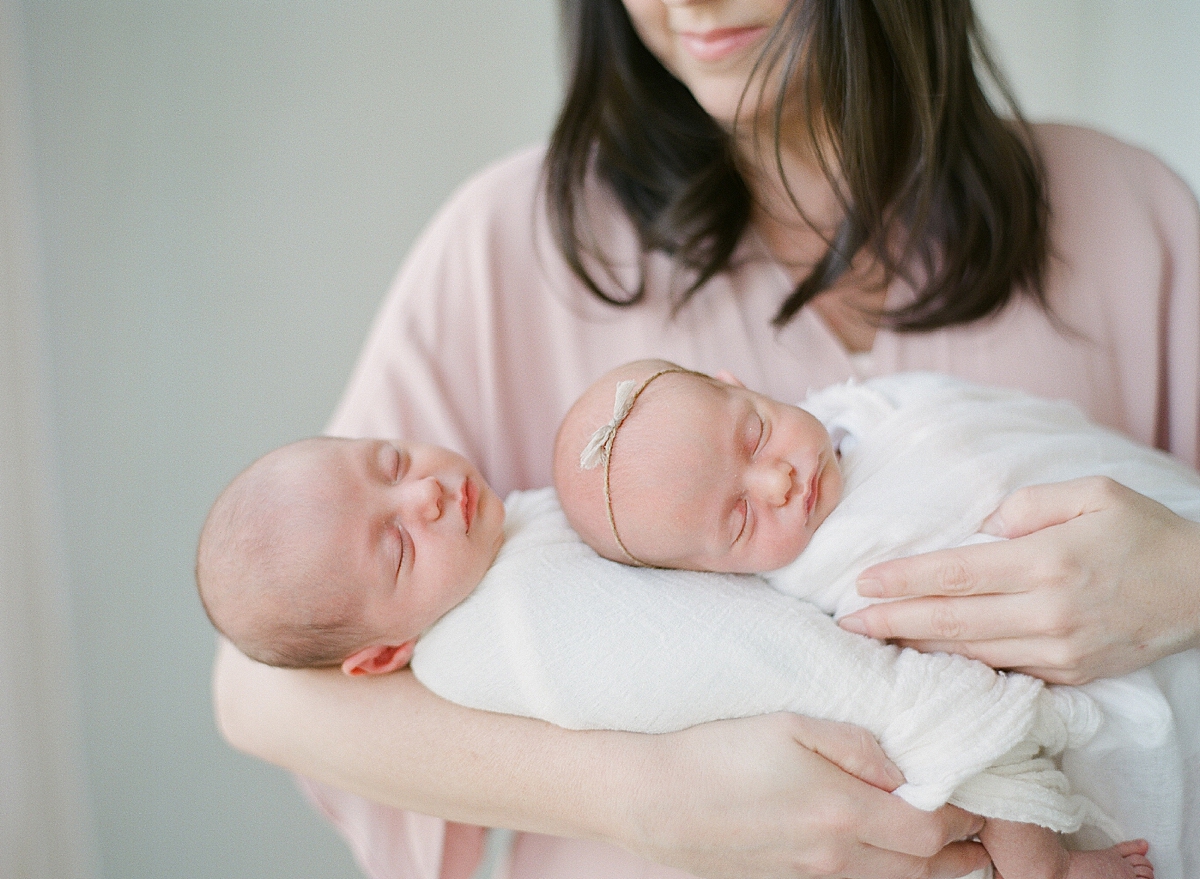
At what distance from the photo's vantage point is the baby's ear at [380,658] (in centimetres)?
101

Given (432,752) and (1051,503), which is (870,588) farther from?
(432,752)

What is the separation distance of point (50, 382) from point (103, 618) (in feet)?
1.58

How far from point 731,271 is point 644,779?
0.74 meters

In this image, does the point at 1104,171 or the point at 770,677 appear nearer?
the point at 770,677

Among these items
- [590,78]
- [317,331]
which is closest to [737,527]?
[590,78]

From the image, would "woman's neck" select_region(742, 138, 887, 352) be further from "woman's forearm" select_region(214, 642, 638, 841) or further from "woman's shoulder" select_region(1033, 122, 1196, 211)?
"woman's forearm" select_region(214, 642, 638, 841)

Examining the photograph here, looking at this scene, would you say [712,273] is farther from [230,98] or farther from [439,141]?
[230,98]

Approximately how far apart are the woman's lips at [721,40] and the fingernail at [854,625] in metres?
0.71

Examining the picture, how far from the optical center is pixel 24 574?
143 centimetres

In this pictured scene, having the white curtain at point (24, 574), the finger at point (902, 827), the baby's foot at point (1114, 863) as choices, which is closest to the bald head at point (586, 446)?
the finger at point (902, 827)

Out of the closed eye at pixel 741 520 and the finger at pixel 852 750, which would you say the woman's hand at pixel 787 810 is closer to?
the finger at pixel 852 750

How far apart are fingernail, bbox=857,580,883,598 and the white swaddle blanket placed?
1.9 inches

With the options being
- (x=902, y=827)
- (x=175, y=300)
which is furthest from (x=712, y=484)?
(x=175, y=300)

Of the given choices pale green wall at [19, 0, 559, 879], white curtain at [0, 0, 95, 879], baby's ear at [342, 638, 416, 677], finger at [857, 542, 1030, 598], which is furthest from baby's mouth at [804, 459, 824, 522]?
pale green wall at [19, 0, 559, 879]
